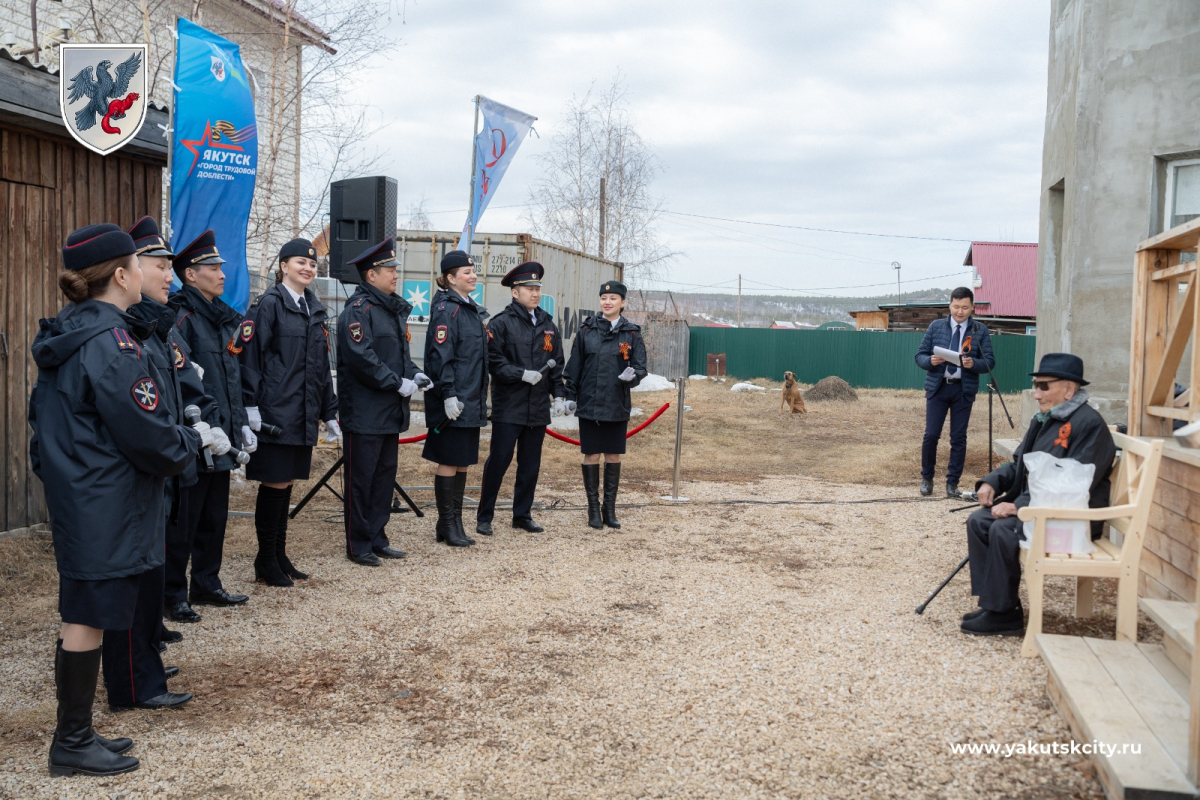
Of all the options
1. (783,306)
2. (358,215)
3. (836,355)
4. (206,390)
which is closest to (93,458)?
(206,390)

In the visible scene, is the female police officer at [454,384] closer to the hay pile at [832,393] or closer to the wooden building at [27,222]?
the wooden building at [27,222]

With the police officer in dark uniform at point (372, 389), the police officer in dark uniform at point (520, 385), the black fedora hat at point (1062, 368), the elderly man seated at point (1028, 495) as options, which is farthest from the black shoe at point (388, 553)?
the black fedora hat at point (1062, 368)

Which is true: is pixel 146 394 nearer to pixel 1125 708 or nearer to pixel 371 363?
pixel 371 363

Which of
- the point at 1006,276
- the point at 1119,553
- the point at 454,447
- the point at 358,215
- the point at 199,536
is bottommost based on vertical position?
the point at 199,536

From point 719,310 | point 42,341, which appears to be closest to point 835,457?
point 42,341

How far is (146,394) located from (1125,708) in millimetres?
3493

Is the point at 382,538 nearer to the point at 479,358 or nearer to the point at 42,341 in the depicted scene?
the point at 479,358

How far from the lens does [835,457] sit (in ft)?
41.1

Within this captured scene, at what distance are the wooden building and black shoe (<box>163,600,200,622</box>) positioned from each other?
2345 millimetres

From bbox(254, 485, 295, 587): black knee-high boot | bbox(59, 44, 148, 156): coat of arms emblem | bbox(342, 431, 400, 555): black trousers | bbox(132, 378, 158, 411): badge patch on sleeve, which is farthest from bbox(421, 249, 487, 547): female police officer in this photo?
bbox(132, 378, 158, 411): badge patch on sleeve

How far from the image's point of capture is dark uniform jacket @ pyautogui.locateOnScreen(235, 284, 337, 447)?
Answer: 513cm

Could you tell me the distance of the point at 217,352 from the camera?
4660 millimetres

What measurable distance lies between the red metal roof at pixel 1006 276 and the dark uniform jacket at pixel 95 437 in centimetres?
3448

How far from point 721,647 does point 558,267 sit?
11.0 metres
